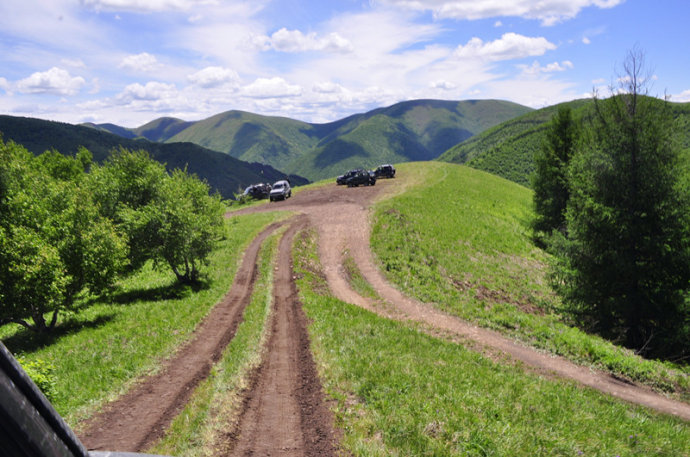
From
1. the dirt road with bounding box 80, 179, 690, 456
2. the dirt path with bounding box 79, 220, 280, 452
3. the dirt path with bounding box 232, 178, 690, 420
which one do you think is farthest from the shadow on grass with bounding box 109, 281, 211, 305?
the dirt path with bounding box 232, 178, 690, 420

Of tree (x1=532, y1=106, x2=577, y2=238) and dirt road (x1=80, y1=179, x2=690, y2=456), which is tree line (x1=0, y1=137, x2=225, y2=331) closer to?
dirt road (x1=80, y1=179, x2=690, y2=456)

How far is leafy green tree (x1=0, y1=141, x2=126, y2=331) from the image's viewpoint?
15.9 metres

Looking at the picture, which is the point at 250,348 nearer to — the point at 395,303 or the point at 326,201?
the point at 395,303

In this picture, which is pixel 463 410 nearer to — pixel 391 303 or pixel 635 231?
pixel 391 303

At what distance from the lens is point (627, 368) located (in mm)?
15117

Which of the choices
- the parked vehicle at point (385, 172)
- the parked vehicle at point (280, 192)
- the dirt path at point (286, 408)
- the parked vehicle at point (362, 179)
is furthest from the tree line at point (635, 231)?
the parked vehicle at point (385, 172)

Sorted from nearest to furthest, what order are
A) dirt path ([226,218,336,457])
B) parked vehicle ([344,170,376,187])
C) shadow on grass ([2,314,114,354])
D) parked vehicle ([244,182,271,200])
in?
dirt path ([226,218,336,457]), shadow on grass ([2,314,114,354]), parked vehicle ([344,170,376,187]), parked vehicle ([244,182,271,200])

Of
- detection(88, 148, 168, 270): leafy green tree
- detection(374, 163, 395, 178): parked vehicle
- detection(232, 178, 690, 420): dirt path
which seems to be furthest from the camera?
detection(374, 163, 395, 178): parked vehicle

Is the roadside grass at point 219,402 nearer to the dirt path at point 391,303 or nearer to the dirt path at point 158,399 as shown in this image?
the dirt path at point 158,399

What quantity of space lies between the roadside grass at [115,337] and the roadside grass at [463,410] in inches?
263

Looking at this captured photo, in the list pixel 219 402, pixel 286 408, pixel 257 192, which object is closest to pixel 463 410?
pixel 286 408

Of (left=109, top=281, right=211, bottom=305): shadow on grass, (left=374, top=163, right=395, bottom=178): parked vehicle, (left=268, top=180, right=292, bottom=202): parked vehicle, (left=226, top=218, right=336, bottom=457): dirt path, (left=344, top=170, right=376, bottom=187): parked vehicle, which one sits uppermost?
(left=374, top=163, right=395, bottom=178): parked vehicle

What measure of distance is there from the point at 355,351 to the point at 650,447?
353 inches

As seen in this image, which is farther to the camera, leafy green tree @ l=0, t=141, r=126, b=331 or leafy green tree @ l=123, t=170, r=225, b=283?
leafy green tree @ l=123, t=170, r=225, b=283
